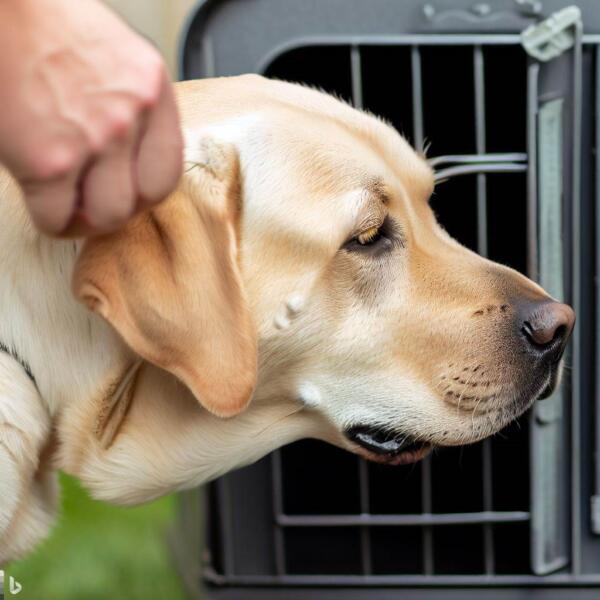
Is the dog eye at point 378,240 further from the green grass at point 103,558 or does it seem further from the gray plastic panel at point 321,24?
the green grass at point 103,558

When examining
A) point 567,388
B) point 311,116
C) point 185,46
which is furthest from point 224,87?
point 567,388

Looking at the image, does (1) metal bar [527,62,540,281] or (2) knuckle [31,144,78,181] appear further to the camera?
(1) metal bar [527,62,540,281]

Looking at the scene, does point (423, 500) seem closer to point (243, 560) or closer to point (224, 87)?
point (243, 560)

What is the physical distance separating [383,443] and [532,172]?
676mm

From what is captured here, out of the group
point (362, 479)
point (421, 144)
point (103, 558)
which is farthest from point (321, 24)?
point (103, 558)

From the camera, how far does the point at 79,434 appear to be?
1.35m

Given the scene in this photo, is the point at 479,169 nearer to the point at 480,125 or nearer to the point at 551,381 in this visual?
the point at 480,125

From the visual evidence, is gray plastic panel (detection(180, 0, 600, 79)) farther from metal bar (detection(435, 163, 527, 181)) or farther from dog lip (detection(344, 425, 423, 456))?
dog lip (detection(344, 425, 423, 456))

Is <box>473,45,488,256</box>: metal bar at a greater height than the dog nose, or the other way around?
<box>473,45,488,256</box>: metal bar

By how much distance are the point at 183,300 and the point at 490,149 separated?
3.59 ft

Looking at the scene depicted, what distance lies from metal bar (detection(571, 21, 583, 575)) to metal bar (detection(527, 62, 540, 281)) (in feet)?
0.23

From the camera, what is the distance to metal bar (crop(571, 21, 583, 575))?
6.00 feet

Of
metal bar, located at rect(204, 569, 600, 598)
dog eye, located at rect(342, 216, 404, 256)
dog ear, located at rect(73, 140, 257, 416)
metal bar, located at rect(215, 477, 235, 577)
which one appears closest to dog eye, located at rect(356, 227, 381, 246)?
dog eye, located at rect(342, 216, 404, 256)

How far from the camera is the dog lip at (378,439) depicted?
1.43 metres
